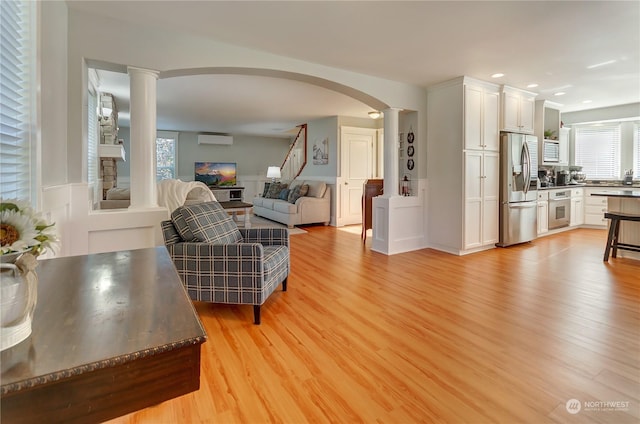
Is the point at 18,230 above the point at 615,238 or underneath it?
above

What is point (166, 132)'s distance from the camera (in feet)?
30.8

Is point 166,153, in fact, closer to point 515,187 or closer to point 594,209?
point 515,187

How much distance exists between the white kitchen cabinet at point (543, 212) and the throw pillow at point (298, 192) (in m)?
4.40

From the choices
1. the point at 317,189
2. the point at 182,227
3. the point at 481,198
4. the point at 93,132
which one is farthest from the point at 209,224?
the point at 317,189

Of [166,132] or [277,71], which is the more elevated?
[166,132]

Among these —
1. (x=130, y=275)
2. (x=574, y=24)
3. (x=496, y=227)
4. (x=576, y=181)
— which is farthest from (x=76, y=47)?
(x=576, y=181)

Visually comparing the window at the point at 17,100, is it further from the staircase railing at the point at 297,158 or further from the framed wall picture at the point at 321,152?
the staircase railing at the point at 297,158

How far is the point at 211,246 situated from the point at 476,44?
122 inches

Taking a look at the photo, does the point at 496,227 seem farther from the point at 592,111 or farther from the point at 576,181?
the point at 592,111

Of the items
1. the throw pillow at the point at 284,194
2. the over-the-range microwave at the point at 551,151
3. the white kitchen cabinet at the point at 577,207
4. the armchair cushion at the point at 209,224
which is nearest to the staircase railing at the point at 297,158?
the throw pillow at the point at 284,194

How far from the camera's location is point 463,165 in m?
4.44

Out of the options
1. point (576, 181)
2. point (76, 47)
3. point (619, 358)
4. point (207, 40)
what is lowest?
point (619, 358)

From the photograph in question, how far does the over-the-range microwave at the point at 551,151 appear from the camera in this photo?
6047 millimetres

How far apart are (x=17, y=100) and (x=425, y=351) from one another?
2.52 meters
